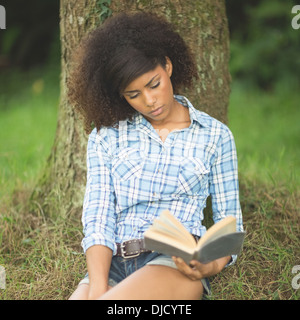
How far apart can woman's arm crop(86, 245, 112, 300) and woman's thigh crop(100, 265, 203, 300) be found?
4.1 inches

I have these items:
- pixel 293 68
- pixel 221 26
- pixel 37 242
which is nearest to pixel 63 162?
pixel 37 242

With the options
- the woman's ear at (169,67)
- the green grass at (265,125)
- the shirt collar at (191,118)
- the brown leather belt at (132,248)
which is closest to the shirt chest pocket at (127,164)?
the shirt collar at (191,118)

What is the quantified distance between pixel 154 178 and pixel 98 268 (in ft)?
1.52

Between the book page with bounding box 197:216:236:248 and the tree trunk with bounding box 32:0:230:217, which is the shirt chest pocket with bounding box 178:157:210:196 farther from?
the tree trunk with bounding box 32:0:230:217

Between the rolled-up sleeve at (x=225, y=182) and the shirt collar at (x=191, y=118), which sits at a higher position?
the shirt collar at (x=191, y=118)

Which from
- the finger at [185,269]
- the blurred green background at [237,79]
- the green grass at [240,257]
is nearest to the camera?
the finger at [185,269]

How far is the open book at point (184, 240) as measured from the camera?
1856 mm

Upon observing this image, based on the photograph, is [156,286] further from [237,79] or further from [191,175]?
[237,79]

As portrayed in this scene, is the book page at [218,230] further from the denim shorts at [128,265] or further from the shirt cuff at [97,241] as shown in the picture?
the shirt cuff at [97,241]

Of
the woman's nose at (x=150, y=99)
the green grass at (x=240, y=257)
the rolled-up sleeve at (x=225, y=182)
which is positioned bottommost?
the green grass at (x=240, y=257)

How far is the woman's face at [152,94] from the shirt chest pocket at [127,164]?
19 cm

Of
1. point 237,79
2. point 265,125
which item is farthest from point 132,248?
point 237,79
